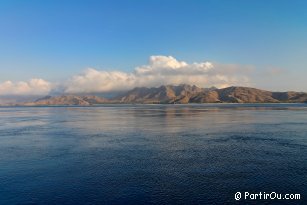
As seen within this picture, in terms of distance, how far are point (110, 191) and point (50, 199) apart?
20.6ft

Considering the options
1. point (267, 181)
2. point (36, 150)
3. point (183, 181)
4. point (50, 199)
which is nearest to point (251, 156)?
point (267, 181)

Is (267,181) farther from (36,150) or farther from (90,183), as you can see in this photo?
(36,150)

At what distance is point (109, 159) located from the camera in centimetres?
4569

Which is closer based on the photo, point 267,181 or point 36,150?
point 267,181

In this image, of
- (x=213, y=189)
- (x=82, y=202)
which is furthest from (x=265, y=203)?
(x=82, y=202)

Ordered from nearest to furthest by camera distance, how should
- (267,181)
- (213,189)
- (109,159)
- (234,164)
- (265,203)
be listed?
(265,203) < (213,189) < (267,181) < (234,164) < (109,159)

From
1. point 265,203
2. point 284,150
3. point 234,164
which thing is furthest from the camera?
point 284,150

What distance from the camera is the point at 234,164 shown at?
41375 mm

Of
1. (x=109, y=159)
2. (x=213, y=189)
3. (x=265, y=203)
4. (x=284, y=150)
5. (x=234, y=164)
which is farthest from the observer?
(x=284, y=150)

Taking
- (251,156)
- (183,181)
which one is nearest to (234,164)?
(251,156)

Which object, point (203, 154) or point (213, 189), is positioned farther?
point (203, 154)

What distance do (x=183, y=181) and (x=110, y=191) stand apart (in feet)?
28.9

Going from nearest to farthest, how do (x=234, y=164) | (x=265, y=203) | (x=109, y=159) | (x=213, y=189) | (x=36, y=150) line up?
1. (x=265, y=203)
2. (x=213, y=189)
3. (x=234, y=164)
4. (x=109, y=159)
5. (x=36, y=150)

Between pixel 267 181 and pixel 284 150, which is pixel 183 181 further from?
pixel 284 150
